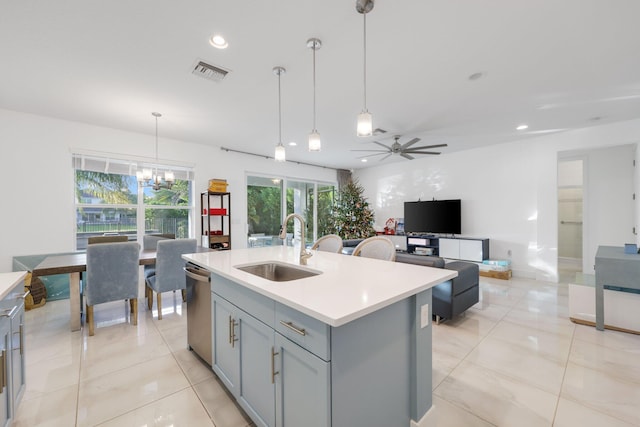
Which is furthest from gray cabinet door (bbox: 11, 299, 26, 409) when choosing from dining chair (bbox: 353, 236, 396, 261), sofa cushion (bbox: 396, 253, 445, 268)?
sofa cushion (bbox: 396, 253, 445, 268)

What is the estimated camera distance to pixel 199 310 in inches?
84.5

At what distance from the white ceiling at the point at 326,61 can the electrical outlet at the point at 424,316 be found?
1968mm

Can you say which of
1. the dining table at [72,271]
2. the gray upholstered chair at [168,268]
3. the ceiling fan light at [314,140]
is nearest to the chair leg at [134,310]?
the gray upholstered chair at [168,268]

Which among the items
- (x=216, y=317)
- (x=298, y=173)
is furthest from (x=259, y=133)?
(x=216, y=317)

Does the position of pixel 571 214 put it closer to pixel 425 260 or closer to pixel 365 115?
pixel 425 260

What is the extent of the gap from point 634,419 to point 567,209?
6.47 m

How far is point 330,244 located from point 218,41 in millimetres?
2186

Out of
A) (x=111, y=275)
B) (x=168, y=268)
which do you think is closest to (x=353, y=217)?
(x=168, y=268)

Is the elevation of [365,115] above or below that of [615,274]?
above

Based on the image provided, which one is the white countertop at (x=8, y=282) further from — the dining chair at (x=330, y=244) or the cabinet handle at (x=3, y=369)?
the dining chair at (x=330, y=244)

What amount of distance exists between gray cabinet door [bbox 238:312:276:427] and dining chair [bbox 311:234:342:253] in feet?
4.89

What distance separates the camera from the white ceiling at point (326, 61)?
6.04 ft

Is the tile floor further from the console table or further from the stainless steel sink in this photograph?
the stainless steel sink

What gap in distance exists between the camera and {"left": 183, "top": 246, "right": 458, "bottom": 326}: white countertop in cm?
104
